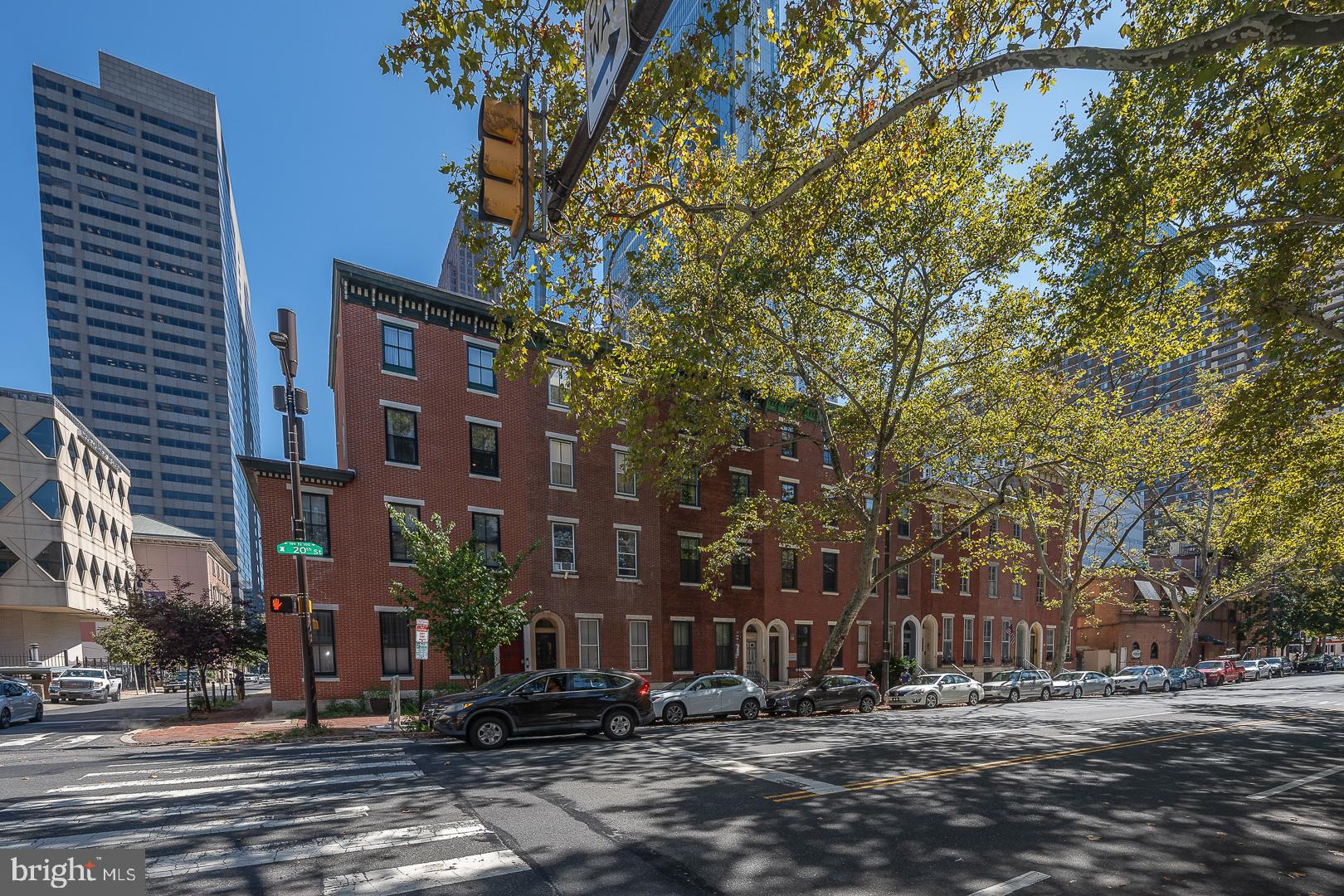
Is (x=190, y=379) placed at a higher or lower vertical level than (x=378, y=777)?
higher

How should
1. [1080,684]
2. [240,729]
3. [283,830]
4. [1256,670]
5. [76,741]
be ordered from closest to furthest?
[283,830] → [76,741] → [240,729] → [1080,684] → [1256,670]

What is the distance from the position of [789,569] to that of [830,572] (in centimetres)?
293

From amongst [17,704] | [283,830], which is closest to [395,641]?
[17,704]

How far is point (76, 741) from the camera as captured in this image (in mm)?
14812

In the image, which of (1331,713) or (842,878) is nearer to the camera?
(842,878)

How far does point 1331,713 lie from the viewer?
20438mm

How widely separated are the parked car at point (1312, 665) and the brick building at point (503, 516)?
2400 inches

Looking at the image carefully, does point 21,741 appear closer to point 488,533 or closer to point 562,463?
point 488,533

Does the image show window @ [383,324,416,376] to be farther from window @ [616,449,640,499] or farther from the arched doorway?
the arched doorway

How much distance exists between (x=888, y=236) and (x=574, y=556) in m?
15.2

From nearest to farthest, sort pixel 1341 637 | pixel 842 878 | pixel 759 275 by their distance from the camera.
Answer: pixel 842 878, pixel 759 275, pixel 1341 637

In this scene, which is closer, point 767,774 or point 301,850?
point 301,850

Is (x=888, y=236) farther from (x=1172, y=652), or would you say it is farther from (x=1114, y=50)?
(x=1172, y=652)

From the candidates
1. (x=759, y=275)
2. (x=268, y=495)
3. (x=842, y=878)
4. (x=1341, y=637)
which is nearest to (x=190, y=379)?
(x=268, y=495)
